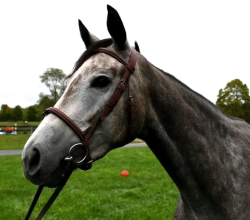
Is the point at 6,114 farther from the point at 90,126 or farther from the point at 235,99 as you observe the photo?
the point at 90,126

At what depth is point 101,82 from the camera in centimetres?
249

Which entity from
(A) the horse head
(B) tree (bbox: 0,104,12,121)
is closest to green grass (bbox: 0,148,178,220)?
(A) the horse head

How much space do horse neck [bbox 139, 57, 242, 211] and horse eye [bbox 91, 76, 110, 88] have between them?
1.31 ft

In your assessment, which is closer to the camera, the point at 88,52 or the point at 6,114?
the point at 88,52

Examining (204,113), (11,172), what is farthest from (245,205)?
(11,172)

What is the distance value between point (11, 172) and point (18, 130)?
928 inches

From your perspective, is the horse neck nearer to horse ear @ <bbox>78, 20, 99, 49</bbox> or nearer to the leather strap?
the leather strap

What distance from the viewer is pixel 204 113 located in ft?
10.0

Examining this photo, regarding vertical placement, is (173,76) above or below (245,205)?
above

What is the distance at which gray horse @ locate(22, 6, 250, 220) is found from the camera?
239 centimetres

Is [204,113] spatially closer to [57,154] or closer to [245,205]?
[245,205]

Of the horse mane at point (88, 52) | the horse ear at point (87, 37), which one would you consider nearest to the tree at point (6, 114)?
the horse ear at point (87, 37)

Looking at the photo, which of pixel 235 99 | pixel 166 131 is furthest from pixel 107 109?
pixel 235 99

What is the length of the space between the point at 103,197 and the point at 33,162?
6.50 metres
